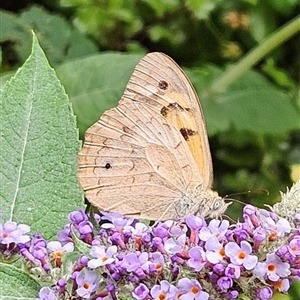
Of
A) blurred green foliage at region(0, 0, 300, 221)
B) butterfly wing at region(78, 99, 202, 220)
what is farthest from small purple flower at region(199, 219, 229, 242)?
blurred green foliage at region(0, 0, 300, 221)

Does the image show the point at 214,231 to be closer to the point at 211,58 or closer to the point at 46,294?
the point at 46,294

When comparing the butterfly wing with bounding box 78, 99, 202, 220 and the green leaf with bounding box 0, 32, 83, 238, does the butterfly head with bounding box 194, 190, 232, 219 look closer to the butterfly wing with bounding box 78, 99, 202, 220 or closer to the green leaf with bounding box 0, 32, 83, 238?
the butterfly wing with bounding box 78, 99, 202, 220

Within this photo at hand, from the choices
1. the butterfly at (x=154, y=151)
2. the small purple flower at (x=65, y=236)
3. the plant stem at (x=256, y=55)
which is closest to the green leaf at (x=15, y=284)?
the small purple flower at (x=65, y=236)

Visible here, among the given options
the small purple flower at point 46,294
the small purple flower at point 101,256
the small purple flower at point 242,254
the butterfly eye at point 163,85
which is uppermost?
the butterfly eye at point 163,85

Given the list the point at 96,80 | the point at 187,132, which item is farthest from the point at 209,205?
the point at 96,80

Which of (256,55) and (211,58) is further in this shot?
(211,58)

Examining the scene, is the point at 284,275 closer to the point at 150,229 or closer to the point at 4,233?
the point at 150,229

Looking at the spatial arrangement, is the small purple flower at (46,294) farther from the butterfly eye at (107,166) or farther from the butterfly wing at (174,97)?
the butterfly wing at (174,97)
